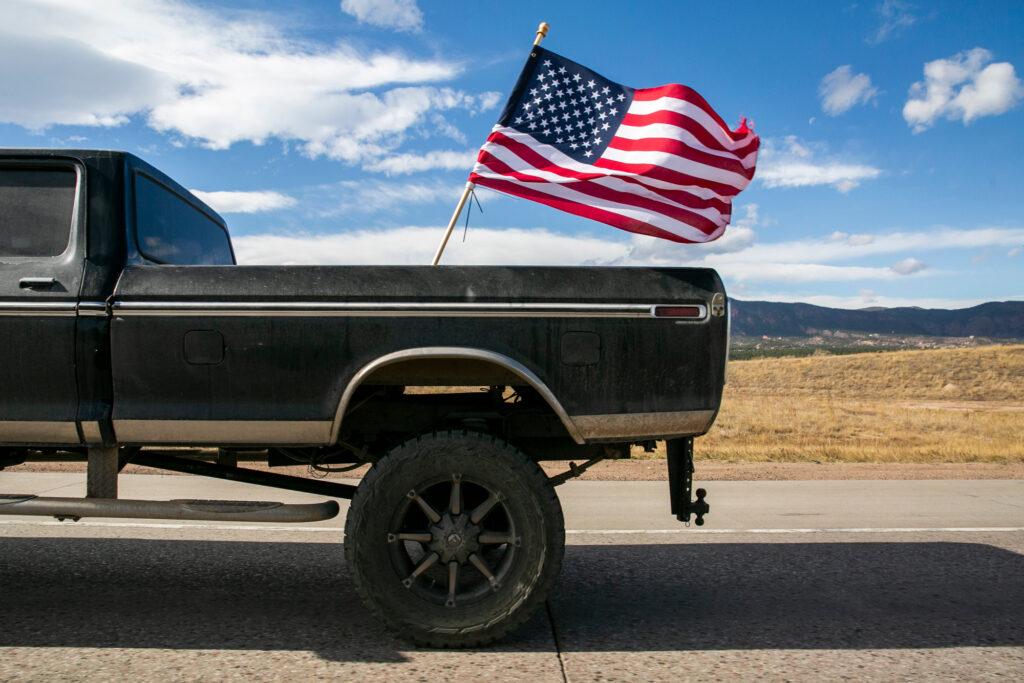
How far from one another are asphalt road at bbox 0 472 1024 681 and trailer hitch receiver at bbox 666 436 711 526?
56 cm

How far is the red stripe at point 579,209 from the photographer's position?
174 inches

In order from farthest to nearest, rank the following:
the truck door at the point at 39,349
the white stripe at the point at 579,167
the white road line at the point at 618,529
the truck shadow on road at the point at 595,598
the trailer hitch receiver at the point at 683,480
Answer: the white road line at the point at 618,529 → the white stripe at the point at 579,167 → the trailer hitch receiver at the point at 683,480 → the truck shadow on road at the point at 595,598 → the truck door at the point at 39,349

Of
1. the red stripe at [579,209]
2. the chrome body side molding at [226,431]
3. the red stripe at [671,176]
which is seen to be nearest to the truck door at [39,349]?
the chrome body side molding at [226,431]

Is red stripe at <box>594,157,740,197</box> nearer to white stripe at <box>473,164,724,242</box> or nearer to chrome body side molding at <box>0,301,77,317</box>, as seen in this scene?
white stripe at <box>473,164,724,242</box>

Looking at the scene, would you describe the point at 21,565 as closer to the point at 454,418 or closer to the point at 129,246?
the point at 129,246

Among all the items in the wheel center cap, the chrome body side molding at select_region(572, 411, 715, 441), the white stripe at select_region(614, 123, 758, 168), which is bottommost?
the wheel center cap

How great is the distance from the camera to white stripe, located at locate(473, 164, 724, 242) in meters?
4.44

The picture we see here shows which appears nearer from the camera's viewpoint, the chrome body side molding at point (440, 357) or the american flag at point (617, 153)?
the chrome body side molding at point (440, 357)

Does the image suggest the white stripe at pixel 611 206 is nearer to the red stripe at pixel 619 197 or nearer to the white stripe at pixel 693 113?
the red stripe at pixel 619 197

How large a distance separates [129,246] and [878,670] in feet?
12.8

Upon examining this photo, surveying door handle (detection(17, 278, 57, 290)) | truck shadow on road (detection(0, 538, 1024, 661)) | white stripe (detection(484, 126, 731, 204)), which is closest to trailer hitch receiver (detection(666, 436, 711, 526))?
truck shadow on road (detection(0, 538, 1024, 661))

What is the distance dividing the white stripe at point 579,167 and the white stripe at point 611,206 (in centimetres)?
21

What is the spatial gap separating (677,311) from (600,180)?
4.35 feet

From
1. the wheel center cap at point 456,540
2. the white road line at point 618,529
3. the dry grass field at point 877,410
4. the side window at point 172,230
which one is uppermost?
the side window at point 172,230
